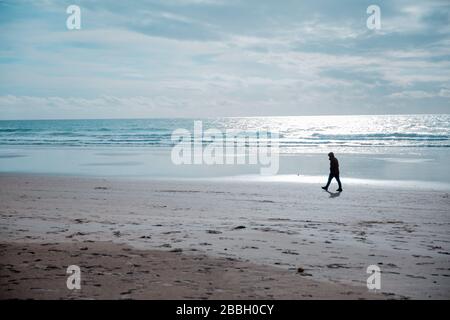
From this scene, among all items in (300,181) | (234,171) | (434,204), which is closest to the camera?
(434,204)

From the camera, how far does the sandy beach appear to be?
220 inches

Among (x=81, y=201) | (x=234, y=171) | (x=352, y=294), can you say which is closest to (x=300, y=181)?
(x=234, y=171)

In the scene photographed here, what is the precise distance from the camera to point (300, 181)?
58.2 ft

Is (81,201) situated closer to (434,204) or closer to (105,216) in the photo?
(105,216)

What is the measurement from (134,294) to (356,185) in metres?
13.1

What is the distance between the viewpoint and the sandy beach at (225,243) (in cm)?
558

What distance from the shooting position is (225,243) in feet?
26.3
